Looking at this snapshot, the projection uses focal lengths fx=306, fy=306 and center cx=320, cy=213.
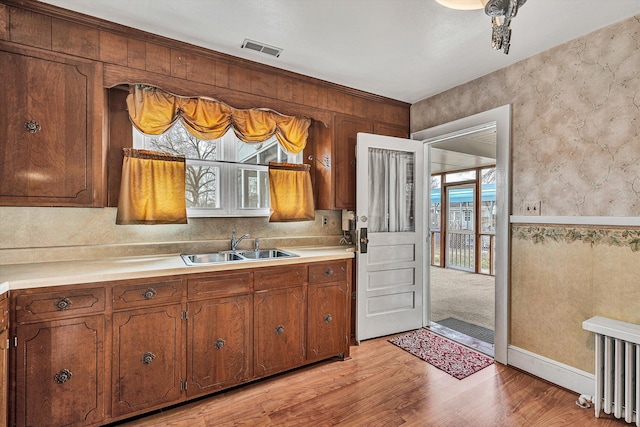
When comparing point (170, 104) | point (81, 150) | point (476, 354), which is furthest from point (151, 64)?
point (476, 354)

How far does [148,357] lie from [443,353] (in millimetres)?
2446

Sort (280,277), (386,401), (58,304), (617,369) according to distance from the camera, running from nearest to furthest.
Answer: (58,304), (617,369), (386,401), (280,277)

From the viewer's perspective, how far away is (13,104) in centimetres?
188

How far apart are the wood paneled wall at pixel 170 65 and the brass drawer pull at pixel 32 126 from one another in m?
0.49

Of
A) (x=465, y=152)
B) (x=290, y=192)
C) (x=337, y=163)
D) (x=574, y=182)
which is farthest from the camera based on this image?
(x=465, y=152)

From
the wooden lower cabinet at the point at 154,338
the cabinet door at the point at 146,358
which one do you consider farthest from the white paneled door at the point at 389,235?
the cabinet door at the point at 146,358

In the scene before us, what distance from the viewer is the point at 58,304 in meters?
1.71

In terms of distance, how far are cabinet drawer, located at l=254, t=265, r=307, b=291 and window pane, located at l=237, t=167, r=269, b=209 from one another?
83cm

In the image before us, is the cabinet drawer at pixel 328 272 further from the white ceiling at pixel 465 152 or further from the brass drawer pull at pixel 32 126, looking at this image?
the white ceiling at pixel 465 152

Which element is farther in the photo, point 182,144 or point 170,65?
point 182,144

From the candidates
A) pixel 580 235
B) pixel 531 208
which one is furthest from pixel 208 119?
pixel 580 235

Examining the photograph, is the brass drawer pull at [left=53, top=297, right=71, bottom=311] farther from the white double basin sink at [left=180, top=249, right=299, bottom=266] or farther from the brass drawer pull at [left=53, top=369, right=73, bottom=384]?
the white double basin sink at [left=180, top=249, right=299, bottom=266]

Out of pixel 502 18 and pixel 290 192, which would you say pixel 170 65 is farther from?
pixel 502 18

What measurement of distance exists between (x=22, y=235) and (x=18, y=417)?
1140 mm
